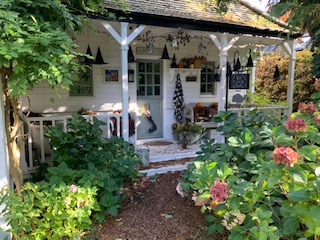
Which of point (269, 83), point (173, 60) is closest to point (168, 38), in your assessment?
point (173, 60)

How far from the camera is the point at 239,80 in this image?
507 cm

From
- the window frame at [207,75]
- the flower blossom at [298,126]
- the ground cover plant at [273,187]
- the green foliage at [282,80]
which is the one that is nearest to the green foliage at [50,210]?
the ground cover plant at [273,187]

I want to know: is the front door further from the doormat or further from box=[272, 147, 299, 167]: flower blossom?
box=[272, 147, 299, 167]: flower blossom

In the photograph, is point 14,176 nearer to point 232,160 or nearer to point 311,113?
point 232,160

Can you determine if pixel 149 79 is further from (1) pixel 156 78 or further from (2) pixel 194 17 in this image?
(2) pixel 194 17

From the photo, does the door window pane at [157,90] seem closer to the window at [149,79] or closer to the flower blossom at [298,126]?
the window at [149,79]

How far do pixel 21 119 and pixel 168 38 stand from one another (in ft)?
14.7

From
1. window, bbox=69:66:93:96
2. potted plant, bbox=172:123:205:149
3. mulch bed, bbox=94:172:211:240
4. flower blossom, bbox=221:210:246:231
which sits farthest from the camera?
window, bbox=69:66:93:96

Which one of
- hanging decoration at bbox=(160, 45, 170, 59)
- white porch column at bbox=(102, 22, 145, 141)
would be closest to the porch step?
white porch column at bbox=(102, 22, 145, 141)

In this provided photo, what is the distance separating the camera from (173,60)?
6961mm

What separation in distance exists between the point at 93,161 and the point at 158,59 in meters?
4.21

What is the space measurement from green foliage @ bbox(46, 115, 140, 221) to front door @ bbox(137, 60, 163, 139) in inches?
122

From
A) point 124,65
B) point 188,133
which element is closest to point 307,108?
point 124,65

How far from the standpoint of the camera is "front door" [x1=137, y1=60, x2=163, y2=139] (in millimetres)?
A: 6871
